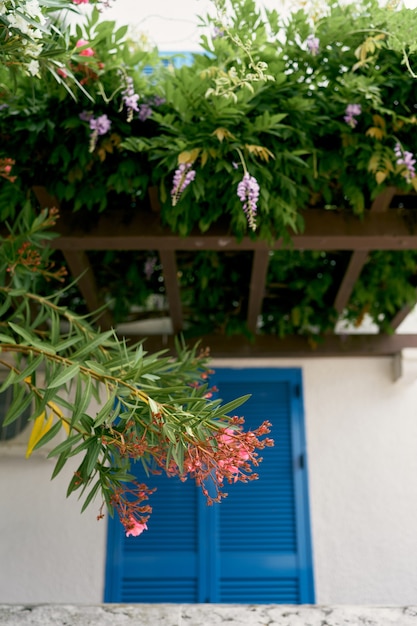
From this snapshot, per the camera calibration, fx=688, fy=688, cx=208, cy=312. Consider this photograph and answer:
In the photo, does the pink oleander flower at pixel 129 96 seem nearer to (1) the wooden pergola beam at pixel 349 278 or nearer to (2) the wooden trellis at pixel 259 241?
(2) the wooden trellis at pixel 259 241

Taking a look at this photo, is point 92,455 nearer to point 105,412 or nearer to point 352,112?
point 105,412

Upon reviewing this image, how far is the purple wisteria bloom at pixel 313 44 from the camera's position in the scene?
96.1 inches

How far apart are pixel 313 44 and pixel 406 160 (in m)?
0.53

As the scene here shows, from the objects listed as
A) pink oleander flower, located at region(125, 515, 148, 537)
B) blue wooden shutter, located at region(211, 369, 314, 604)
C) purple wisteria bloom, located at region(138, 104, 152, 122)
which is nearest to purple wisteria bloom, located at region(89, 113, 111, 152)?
purple wisteria bloom, located at region(138, 104, 152, 122)

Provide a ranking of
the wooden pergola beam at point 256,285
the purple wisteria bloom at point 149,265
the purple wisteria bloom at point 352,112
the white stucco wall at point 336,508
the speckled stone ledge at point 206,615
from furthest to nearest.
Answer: the white stucco wall at point 336,508, the purple wisteria bloom at point 149,265, the wooden pergola beam at point 256,285, the purple wisteria bloom at point 352,112, the speckled stone ledge at point 206,615

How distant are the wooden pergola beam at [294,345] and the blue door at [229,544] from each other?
35cm

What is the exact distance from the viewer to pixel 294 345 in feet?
12.4

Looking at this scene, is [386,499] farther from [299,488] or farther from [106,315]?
[106,315]

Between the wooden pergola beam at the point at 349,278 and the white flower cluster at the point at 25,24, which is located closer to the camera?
the white flower cluster at the point at 25,24

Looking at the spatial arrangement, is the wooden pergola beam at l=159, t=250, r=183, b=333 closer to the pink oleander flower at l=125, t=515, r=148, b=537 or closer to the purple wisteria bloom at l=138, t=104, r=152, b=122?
the purple wisteria bloom at l=138, t=104, r=152, b=122

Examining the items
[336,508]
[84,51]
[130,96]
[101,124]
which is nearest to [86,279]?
[101,124]

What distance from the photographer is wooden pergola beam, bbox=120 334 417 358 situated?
12.2 feet

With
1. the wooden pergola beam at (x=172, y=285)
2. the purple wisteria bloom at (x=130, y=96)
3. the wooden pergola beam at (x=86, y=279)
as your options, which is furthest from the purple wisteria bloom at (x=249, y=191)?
the wooden pergola beam at (x=86, y=279)

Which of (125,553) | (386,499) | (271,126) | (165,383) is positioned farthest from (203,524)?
(271,126)
